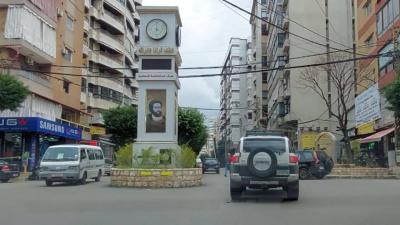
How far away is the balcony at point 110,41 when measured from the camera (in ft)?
217

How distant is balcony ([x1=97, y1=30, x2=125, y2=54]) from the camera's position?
6607 centimetres

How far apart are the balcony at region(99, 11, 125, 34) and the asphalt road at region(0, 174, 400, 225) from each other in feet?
166

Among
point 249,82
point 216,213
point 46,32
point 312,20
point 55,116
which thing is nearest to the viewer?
point 216,213

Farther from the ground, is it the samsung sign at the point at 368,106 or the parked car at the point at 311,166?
the samsung sign at the point at 368,106

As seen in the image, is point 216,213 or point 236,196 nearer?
point 216,213

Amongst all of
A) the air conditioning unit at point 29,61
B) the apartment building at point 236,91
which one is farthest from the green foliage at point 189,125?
the apartment building at point 236,91

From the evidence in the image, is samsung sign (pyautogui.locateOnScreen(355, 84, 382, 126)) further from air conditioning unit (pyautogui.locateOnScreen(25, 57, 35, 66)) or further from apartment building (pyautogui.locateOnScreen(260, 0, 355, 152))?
air conditioning unit (pyautogui.locateOnScreen(25, 57, 35, 66))

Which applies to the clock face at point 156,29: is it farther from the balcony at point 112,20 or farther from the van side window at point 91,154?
the balcony at point 112,20

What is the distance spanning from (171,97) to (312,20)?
1600 inches

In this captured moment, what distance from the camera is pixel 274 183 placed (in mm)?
16312

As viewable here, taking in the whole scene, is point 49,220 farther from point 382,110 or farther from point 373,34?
point 373,34

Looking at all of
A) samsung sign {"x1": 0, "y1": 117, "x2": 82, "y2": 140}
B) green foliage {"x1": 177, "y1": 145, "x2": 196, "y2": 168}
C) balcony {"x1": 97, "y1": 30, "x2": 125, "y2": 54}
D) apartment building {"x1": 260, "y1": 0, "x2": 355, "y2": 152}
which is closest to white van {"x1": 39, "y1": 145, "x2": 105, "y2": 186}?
green foliage {"x1": 177, "y1": 145, "x2": 196, "y2": 168}

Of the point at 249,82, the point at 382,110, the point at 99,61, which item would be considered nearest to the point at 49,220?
the point at 382,110

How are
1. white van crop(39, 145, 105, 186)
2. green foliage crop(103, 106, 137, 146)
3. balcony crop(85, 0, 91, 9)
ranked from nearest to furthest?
white van crop(39, 145, 105, 186) → green foliage crop(103, 106, 137, 146) → balcony crop(85, 0, 91, 9)
